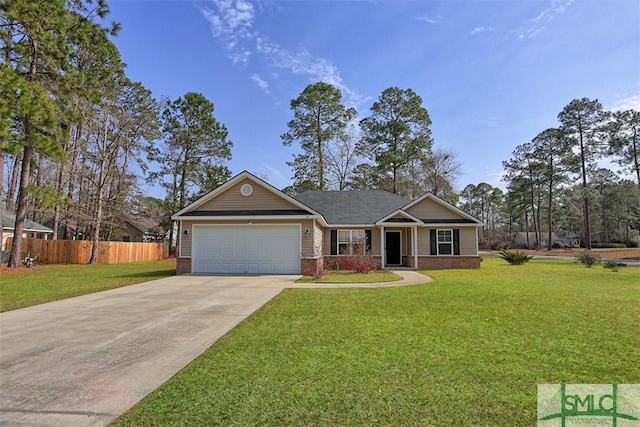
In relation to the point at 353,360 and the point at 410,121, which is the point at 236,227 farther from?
the point at 410,121

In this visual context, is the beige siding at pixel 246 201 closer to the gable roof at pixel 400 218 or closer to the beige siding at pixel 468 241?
the gable roof at pixel 400 218

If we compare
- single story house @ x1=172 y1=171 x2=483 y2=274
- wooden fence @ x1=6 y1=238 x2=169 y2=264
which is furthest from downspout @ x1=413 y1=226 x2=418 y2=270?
wooden fence @ x1=6 y1=238 x2=169 y2=264

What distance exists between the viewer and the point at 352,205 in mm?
22734

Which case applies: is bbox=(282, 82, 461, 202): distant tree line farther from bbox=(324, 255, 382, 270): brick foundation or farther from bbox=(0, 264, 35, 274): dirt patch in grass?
bbox=(0, 264, 35, 274): dirt patch in grass

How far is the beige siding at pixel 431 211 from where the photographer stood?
Result: 66.3 feet

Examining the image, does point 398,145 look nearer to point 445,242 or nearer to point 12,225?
point 445,242

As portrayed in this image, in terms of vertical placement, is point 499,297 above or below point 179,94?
below

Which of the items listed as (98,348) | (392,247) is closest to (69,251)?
(392,247)

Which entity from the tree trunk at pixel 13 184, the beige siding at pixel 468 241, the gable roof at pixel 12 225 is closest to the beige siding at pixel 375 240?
the beige siding at pixel 468 241

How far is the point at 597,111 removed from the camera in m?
37.2

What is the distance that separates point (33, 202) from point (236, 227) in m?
27.5

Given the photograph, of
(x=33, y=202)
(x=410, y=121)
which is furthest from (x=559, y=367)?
(x=33, y=202)

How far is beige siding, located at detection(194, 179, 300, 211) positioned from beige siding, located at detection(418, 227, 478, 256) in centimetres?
805

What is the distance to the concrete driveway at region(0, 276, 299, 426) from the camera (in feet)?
11.1
